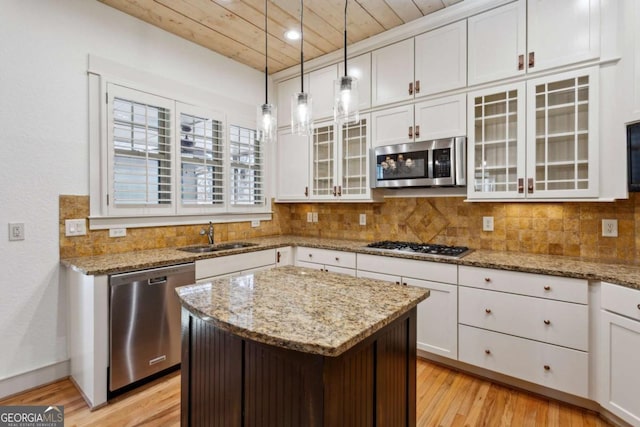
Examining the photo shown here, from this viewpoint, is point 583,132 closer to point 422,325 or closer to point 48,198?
point 422,325

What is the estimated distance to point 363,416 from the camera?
1.19 meters

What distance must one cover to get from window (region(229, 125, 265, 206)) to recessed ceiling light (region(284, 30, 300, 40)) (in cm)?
108

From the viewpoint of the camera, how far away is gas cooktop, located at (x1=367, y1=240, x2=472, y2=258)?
8.69 feet

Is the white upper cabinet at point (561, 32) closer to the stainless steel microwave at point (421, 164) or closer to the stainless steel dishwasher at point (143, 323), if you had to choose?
the stainless steel microwave at point (421, 164)

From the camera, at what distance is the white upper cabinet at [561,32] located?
7.09ft

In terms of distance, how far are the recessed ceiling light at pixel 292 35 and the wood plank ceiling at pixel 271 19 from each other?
48 millimetres

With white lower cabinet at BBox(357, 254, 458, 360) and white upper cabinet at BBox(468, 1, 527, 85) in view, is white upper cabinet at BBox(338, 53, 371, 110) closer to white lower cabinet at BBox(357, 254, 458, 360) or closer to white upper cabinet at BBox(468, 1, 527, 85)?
white upper cabinet at BBox(468, 1, 527, 85)

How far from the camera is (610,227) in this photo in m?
2.36

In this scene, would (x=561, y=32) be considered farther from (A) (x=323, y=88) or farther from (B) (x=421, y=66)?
(A) (x=323, y=88)

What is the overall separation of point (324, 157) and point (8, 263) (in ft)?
9.08

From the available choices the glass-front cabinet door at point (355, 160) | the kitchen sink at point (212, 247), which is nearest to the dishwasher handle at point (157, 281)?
the kitchen sink at point (212, 247)

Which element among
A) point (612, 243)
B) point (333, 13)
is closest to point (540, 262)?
point (612, 243)

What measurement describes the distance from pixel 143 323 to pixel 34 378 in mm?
849

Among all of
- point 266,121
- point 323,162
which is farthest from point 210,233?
point 266,121
